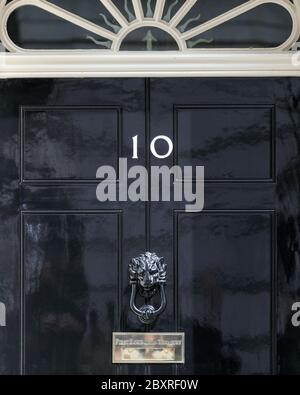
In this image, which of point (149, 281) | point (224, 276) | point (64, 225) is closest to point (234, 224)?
point (224, 276)

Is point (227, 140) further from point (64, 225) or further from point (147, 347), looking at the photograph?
point (147, 347)

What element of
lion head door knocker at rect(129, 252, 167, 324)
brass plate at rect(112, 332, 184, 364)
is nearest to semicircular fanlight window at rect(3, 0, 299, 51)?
lion head door knocker at rect(129, 252, 167, 324)

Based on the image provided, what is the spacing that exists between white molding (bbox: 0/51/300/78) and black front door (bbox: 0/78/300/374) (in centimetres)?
7

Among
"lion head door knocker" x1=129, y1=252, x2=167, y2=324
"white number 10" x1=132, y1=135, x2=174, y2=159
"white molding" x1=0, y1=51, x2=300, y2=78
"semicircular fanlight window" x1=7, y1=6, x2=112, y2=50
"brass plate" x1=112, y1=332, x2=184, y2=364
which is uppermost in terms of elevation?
"semicircular fanlight window" x1=7, y1=6, x2=112, y2=50

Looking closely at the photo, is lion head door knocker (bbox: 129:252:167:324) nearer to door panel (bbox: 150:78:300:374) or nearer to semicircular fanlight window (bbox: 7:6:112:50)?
door panel (bbox: 150:78:300:374)

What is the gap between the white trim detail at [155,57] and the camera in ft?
19.5

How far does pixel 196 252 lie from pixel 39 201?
0.98 metres

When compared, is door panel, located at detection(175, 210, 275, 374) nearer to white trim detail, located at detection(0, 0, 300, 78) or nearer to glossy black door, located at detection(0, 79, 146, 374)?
glossy black door, located at detection(0, 79, 146, 374)

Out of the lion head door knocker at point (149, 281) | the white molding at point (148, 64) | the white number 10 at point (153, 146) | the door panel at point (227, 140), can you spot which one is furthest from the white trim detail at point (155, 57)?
the lion head door knocker at point (149, 281)

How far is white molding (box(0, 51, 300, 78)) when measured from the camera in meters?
5.96

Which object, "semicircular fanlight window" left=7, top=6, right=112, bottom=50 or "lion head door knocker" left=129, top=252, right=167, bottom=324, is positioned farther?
"semicircular fanlight window" left=7, top=6, right=112, bottom=50

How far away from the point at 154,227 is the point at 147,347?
0.72m

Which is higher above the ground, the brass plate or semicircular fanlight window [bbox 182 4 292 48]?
semicircular fanlight window [bbox 182 4 292 48]

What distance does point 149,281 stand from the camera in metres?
5.85
